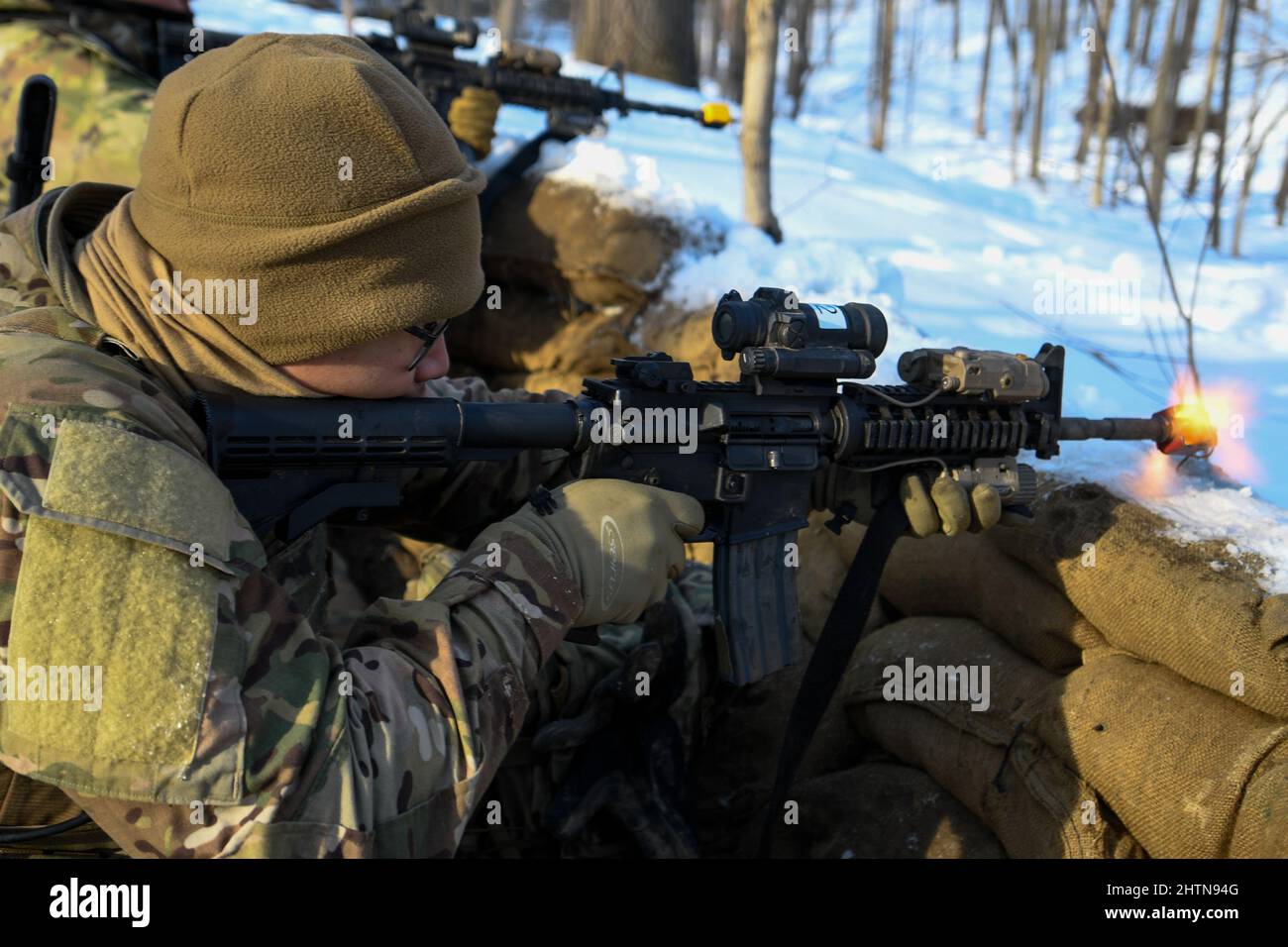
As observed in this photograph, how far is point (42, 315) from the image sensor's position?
1.98 meters

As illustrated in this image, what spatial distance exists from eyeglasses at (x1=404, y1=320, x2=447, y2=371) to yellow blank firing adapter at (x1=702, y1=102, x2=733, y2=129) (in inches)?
149

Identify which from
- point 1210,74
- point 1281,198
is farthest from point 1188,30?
point 1210,74

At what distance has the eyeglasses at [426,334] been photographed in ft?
6.99

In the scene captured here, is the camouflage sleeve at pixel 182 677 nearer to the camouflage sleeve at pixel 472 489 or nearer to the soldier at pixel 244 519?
the soldier at pixel 244 519

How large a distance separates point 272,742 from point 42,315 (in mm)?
912

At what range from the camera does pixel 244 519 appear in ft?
6.16

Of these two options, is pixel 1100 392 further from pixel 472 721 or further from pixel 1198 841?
pixel 472 721

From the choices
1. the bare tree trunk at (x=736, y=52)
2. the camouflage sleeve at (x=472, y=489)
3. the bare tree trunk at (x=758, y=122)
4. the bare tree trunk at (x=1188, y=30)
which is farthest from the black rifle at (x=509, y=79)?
the bare tree trunk at (x=736, y=52)

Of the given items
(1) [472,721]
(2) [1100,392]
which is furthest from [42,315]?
(2) [1100,392]

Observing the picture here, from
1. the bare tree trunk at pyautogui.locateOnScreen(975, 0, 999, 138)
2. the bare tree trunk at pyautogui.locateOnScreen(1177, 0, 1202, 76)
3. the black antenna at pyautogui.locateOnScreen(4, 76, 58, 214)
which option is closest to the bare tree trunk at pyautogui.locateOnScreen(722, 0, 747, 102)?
the bare tree trunk at pyautogui.locateOnScreen(975, 0, 999, 138)

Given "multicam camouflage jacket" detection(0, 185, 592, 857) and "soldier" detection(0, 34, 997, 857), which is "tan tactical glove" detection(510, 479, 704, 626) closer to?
"soldier" detection(0, 34, 997, 857)

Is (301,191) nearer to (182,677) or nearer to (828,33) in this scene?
(182,677)

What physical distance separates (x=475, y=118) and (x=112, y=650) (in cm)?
411

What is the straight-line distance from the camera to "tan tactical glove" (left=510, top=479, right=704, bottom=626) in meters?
2.23
